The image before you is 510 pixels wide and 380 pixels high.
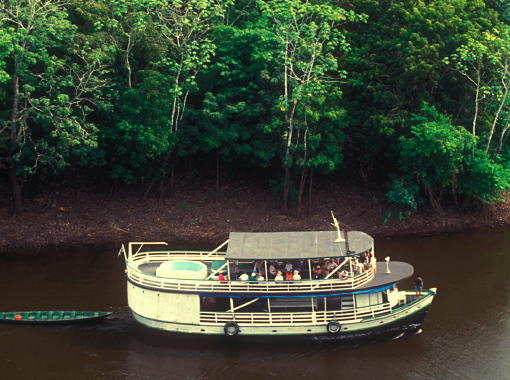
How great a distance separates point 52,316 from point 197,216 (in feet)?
48.9

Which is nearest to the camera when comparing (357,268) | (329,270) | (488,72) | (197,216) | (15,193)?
(329,270)

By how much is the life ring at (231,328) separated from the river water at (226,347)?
548 mm

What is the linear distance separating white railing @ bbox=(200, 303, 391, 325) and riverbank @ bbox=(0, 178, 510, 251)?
512 inches

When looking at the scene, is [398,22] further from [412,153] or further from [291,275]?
[291,275]

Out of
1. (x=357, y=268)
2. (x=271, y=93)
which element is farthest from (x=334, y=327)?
(x=271, y=93)

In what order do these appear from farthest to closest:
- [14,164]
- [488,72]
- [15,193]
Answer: [488,72] → [15,193] → [14,164]

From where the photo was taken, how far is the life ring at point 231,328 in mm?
24906

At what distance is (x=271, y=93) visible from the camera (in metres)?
40.0

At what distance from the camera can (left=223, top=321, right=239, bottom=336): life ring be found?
2491cm

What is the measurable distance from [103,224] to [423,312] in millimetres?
20975

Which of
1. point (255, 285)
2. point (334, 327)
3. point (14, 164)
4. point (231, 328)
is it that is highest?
point (14, 164)

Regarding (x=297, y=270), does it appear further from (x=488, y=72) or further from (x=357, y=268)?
(x=488, y=72)

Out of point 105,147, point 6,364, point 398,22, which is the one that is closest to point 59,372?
point 6,364

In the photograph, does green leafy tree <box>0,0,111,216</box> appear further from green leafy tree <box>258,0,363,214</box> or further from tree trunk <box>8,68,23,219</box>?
green leafy tree <box>258,0,363,214</box>
